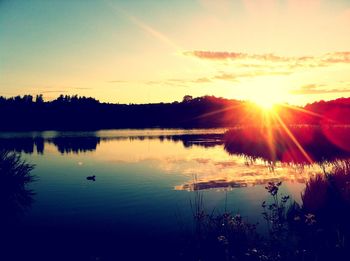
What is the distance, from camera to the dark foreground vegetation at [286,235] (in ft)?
32.0

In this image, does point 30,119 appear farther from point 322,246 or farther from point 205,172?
point 322,246

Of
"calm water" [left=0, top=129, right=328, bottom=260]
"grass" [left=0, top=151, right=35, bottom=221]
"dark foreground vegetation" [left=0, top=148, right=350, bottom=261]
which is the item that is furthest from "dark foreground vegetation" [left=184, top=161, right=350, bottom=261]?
"grass" [left=0, top=151, right=35, bottom=221]

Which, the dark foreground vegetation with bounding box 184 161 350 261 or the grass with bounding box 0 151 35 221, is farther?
the grass with bounding box 0 151 35 221

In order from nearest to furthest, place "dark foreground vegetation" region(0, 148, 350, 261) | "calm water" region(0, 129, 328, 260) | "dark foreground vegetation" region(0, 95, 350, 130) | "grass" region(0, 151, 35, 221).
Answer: "dark foreground vegetation" region(0, 148, 350, 261)
"calm water" region(0, 129, 328, 260)
"grass" region(0, 151, 35, 221)
"dark foreground vegetation" region(0, 95, 350, 130)

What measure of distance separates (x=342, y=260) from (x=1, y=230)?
39.0ft

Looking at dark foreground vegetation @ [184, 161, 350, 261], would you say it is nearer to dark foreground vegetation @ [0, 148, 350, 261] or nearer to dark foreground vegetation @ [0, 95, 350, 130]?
dark foreground vegetation @ [0, 148, 350, 261]

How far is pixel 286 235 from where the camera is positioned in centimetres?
1212

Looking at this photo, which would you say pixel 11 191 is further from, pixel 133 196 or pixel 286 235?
pixel 286 235

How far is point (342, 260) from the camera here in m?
9.23

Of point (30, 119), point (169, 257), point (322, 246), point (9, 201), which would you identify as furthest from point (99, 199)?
point (30, 119)

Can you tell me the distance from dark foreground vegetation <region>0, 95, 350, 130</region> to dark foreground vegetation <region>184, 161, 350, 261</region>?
10570 centimetres

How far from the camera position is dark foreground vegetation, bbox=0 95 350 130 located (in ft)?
420

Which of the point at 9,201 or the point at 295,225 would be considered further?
the point at 9,201

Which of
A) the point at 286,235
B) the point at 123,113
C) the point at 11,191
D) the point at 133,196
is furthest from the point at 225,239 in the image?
the point at 123,113
